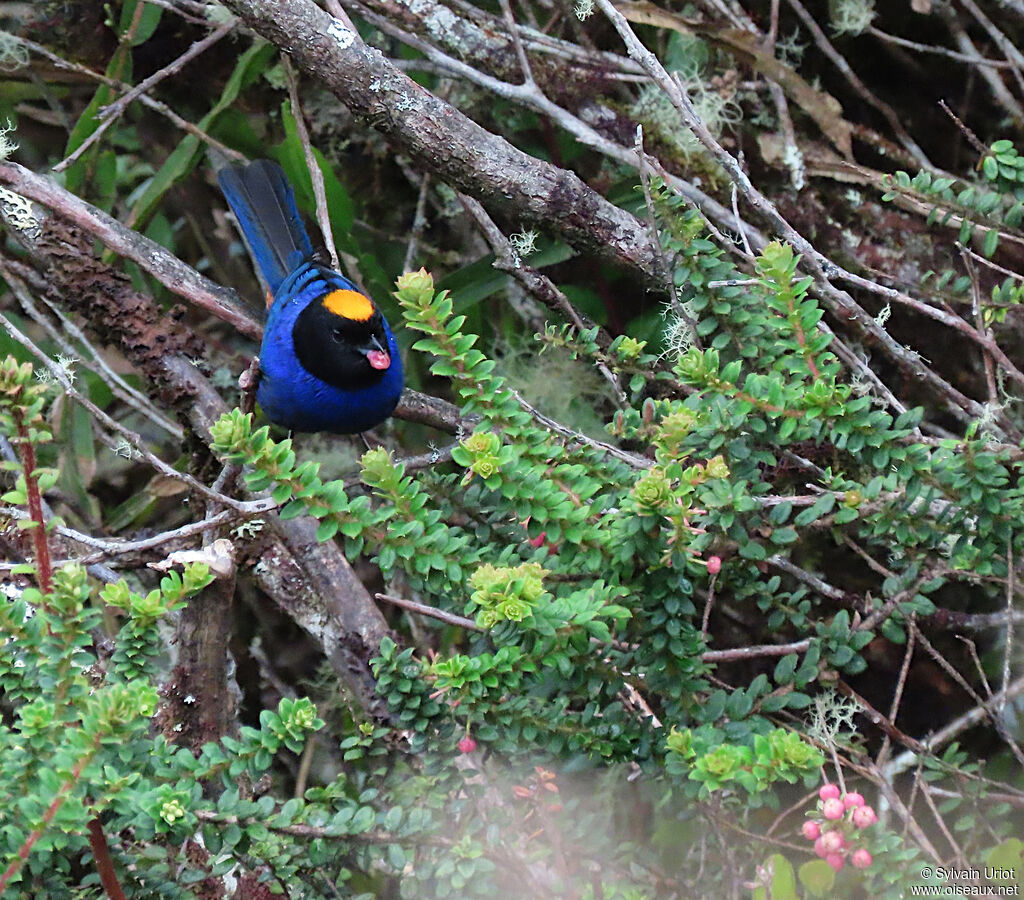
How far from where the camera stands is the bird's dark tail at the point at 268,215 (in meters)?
3.36

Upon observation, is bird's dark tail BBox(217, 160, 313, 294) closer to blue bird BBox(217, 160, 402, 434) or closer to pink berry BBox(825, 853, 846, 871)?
blue bird BBox(217, 160, 402, 434)

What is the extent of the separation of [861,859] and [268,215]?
2.59 meters

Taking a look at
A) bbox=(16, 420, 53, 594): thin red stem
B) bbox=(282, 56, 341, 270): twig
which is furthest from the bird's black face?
bbox=(16, 420, 53, 594): thin red stem

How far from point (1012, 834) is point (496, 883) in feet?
2.67

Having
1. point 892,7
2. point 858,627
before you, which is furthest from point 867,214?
point 858,627

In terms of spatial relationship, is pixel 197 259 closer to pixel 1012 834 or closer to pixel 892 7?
pixel 892 7

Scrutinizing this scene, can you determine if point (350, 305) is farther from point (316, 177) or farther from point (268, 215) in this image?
point (268, 215)

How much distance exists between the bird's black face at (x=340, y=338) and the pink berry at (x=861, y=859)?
6.20 feet

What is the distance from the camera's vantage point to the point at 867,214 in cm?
319

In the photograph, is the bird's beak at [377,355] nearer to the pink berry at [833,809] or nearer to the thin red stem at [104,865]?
the thin red stem at [104,865]

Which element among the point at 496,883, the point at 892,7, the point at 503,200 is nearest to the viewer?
the point at 496,883

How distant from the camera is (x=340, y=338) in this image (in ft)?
10.3

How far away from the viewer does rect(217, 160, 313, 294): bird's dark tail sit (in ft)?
11.0

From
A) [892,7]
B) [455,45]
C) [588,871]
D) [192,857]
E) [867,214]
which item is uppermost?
[892,7]
